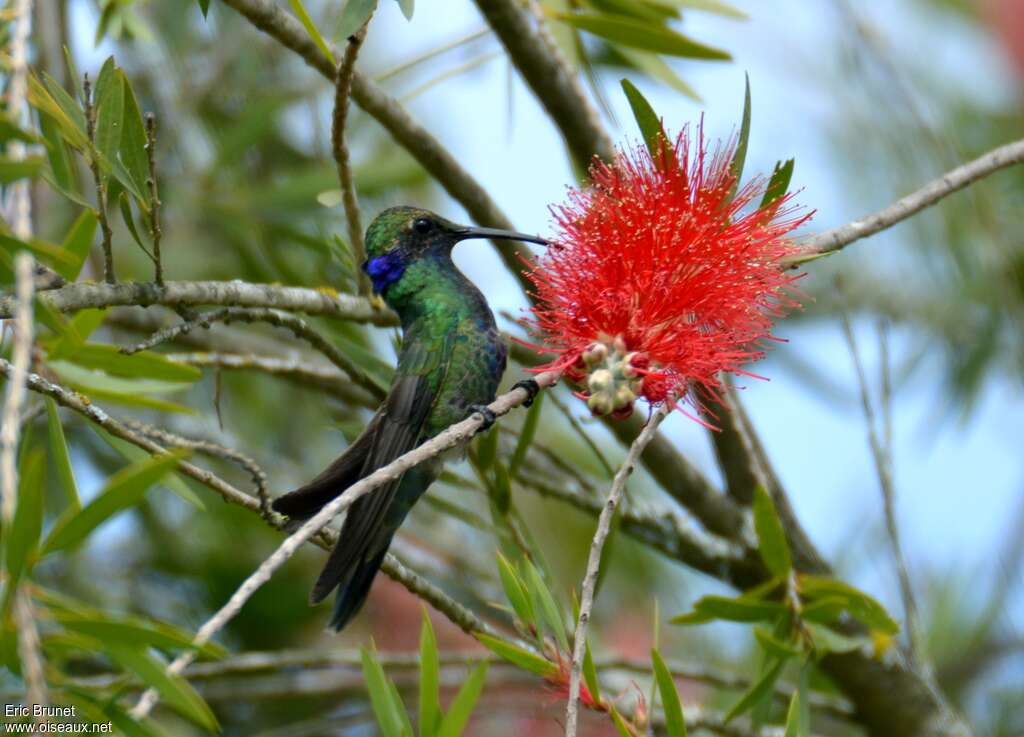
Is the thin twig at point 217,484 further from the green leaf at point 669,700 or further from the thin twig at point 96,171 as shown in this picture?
the green leaf at point 669,700

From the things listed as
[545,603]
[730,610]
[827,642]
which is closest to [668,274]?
[545,603]

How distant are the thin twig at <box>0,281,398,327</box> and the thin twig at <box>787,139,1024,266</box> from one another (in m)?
0.81

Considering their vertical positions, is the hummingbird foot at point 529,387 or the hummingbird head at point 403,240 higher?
the hummingbird head at point 403,240

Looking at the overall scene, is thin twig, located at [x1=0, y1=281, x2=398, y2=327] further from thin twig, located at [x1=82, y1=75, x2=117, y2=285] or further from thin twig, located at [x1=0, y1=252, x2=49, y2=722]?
thin twig, located at [x1=0, y1=252, x2=49, y2=722]

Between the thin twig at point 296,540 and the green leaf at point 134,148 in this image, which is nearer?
the thin twig at point 296,540

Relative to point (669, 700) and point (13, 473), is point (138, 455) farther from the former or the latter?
point (669, 700)

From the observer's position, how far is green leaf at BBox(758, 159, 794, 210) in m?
1.87

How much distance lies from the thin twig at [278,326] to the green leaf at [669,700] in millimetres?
766

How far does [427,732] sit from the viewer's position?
1.49 metres

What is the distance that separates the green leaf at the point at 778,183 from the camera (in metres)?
1.87

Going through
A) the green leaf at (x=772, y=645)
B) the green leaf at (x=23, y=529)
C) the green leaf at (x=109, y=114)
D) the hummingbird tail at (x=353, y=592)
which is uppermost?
the green leaf at (x=109, y=114)

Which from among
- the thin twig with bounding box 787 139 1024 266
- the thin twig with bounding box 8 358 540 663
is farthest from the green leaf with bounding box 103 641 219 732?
the thin twig with bounding box 787 139 1024 266

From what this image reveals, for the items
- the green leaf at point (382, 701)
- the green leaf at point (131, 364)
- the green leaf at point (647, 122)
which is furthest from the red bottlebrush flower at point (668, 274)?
the green leaf at point (131, 364)

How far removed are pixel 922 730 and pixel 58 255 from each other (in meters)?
2.10
